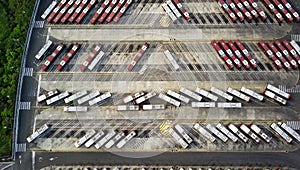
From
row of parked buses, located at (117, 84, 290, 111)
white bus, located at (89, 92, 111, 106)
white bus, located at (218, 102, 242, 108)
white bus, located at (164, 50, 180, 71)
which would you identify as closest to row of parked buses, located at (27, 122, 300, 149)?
white bus, located at (218, 102, 242, 108)

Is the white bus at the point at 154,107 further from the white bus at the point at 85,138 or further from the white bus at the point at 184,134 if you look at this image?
the white bus at the point at 85,138

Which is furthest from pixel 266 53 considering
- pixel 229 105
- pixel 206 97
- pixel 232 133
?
pixel 232 133

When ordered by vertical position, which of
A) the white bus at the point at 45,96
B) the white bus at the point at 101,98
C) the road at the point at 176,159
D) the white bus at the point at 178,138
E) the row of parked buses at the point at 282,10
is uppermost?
the row of parked buses at the point at 282,10

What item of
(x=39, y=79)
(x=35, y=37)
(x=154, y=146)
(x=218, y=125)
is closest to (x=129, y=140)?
(x=154, y=146)

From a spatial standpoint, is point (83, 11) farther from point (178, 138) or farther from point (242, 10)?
point (178, 138)

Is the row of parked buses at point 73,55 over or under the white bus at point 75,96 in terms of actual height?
over

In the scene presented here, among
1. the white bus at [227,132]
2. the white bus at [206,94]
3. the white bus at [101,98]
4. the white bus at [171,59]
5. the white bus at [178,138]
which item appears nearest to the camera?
the white bus at [227,132]

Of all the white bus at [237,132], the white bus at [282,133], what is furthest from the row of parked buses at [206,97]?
the white bus at [282,133]

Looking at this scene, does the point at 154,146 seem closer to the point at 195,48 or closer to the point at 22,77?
the point at 195,48
